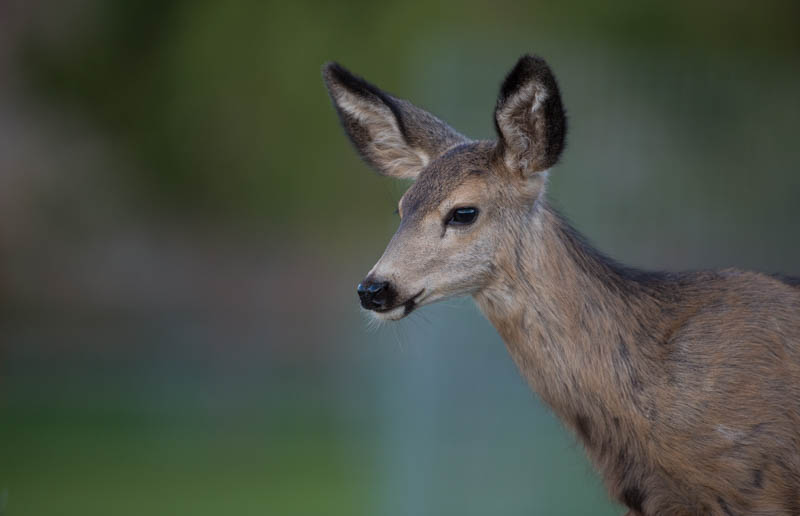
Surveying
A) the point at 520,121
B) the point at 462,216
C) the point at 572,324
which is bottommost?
the point at 572,324

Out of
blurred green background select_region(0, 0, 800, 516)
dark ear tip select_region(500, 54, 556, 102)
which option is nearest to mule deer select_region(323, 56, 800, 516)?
dark ear tip select_region(500, 54, 556, 102)

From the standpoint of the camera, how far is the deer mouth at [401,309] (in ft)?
11.5

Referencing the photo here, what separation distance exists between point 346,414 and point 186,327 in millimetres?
2077

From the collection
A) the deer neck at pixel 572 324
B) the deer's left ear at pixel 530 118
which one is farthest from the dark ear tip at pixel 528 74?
the deer neck at pixel 572 324

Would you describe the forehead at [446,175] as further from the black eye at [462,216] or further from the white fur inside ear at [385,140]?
the white fur inside ear at [385,140]

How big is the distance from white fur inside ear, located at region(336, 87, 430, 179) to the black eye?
1.77 ft

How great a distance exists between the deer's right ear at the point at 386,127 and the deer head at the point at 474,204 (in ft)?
0.76

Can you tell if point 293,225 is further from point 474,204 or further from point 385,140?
point 474,204

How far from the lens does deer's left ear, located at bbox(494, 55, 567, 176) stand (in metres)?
3.48

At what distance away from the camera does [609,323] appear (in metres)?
3.65

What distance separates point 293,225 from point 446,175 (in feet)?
22.3

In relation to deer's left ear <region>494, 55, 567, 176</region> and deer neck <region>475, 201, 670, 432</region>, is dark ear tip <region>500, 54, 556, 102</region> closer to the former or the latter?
deer's left ear <region>494, 55, 567, 176</region>

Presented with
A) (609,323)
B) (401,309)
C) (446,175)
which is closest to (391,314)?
(401,309)

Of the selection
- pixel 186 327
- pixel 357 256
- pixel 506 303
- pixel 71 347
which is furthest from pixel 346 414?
pixel 506 303
